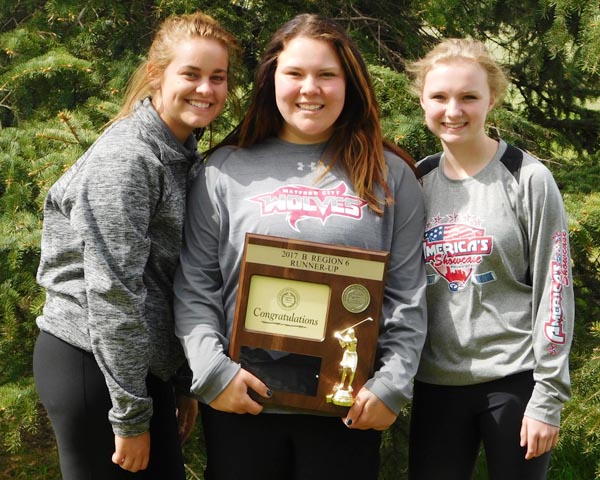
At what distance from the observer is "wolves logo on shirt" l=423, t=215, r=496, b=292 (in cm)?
234

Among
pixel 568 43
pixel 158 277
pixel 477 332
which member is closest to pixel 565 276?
pixel 477 332

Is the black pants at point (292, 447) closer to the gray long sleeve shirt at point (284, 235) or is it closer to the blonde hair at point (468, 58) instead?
the gray long sleeve shirt at point (284, 235)

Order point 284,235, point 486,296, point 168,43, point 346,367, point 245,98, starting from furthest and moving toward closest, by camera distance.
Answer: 1. point 245,98
2. point 168,43
3. point 486,296
4. point 284,235
5. point 346,367

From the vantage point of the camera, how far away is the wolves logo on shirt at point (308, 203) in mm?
2262

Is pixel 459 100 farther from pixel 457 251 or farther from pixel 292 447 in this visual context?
pixel 292 447

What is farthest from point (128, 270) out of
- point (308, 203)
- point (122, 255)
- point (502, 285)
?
point (502, 285)

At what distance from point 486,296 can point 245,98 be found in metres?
1.73

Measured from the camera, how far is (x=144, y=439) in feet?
7.57

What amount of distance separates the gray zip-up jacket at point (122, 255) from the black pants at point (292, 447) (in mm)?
274

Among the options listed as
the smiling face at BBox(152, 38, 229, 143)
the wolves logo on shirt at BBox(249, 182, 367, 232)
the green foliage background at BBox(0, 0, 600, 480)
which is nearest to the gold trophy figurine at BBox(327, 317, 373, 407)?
the wolves logo on shirt at BBox(249, 182, 367, 232)

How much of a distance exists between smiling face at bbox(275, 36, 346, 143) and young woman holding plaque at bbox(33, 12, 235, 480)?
245 mm

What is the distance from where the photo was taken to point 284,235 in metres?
2.24

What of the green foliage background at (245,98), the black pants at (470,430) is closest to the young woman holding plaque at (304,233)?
the black pants at (470,430)

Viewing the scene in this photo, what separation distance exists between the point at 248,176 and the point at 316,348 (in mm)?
572
